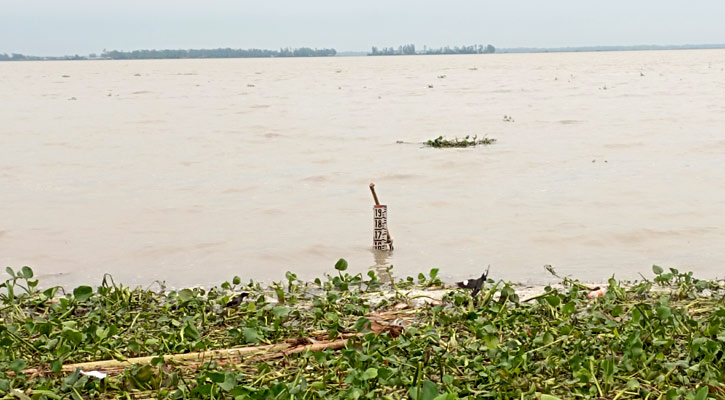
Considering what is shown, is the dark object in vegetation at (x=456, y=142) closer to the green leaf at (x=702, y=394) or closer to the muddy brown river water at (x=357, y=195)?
the muddy brown river water at (x=357, y=195)

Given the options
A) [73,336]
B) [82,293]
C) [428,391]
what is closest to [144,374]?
[73,336]

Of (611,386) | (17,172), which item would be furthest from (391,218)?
(17,172)

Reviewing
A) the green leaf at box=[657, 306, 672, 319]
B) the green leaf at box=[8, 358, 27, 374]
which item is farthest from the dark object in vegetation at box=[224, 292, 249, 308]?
the green leaf at box=[657, 306, 672, 319]

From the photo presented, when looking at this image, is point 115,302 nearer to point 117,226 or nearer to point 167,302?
point 167,302

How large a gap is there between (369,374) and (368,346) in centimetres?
44

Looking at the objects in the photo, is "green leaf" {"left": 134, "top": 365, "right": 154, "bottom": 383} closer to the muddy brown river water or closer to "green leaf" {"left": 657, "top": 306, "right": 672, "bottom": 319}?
"green leaf" {"left": 657, "top": 306, "right": 672, "bottom": 319}

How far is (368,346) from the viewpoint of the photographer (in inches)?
160

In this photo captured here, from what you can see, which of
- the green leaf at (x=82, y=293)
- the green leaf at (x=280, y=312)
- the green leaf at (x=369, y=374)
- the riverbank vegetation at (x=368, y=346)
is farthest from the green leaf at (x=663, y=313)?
the green leaf at (x=82, y=293)

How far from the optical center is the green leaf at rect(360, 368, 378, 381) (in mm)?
3598

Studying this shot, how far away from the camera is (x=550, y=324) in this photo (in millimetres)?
4594

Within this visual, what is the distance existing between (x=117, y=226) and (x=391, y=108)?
14.6m

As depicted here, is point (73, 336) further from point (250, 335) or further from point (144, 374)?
point (250, 335)

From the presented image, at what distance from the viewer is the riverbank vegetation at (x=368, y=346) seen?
12.1 feet

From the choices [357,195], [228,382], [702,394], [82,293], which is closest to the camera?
[702,394]
